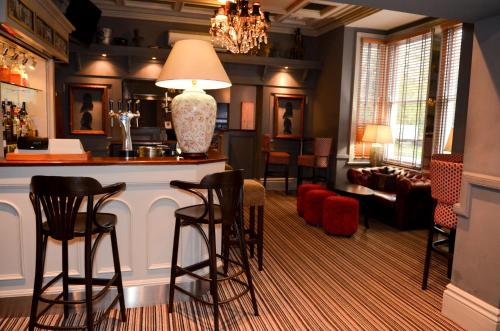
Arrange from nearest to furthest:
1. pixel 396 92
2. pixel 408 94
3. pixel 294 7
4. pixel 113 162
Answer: pixel 113 162 → pixel 294 7 → pixel 408 94 → pixel 396 92

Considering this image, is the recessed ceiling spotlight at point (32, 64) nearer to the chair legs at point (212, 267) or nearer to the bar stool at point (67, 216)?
the bar stool at point (67, 216)

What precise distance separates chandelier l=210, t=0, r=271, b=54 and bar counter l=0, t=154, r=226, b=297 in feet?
8.18

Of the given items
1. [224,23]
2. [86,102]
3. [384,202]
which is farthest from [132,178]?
[86,102]

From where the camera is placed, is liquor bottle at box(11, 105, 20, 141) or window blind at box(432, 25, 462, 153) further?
window blind at box(432, 25, 462, 153)

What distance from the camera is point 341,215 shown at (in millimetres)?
4602

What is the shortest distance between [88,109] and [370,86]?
16.6 feet

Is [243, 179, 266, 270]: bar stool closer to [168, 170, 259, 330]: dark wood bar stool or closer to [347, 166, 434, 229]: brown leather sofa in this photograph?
[168, 170, 259, 330]: dark wood bar stool

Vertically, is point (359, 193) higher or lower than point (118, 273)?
higher

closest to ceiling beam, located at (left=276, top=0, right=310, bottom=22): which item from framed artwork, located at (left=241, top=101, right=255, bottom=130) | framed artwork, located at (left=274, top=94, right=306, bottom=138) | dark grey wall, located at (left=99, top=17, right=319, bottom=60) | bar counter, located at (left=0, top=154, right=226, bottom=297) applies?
dark grey wall, located at (left=99, top=17, right=319, bottom=60)

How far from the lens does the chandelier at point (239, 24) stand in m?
4.73

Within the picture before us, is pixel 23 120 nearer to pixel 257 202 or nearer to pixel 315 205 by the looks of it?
pixel 257 202

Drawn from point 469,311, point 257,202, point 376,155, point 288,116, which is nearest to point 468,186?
point 469,311

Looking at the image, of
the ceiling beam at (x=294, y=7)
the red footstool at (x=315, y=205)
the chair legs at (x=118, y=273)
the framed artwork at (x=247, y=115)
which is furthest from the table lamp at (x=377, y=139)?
the chair legs at (x=118, y=273)

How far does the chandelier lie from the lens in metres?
4.73
